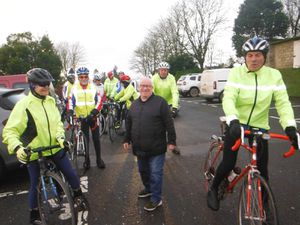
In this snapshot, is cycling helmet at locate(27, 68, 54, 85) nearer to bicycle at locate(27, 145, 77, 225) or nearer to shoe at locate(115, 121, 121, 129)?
bicycle at locate(27, 145, 77, 225)

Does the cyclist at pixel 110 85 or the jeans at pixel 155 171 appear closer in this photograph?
the jeans at pixel 155 171

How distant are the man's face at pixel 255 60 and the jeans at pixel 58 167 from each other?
2363 mm

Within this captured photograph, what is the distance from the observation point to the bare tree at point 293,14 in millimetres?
46344

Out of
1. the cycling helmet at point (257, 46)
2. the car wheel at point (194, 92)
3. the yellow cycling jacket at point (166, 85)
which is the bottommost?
the car wheel at point (194, 92)

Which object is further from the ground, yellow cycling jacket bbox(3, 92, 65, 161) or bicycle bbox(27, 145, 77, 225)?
yellow cycling jacket bbox(3, 92, 65, 161)

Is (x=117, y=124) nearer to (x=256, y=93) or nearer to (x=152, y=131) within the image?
(x=152, y=131)

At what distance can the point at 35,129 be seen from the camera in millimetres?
→ 3451

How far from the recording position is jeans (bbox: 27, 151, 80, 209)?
360 centimetres

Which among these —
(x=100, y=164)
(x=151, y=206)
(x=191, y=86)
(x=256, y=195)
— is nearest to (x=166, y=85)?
(x=100, y=164)

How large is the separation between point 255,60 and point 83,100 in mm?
3480

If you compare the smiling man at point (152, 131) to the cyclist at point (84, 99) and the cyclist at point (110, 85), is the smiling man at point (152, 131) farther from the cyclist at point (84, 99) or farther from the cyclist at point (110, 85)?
the cyclist at point (110, 85)

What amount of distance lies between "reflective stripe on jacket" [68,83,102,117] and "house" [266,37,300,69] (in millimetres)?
27205

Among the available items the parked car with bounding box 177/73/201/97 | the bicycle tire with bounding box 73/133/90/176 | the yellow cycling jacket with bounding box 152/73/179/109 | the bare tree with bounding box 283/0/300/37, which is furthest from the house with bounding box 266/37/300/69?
the bicycle tire with bounding box 73/133/90/176

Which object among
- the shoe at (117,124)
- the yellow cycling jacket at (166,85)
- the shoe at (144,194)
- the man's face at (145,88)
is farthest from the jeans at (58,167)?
the shoe at (117,124)
